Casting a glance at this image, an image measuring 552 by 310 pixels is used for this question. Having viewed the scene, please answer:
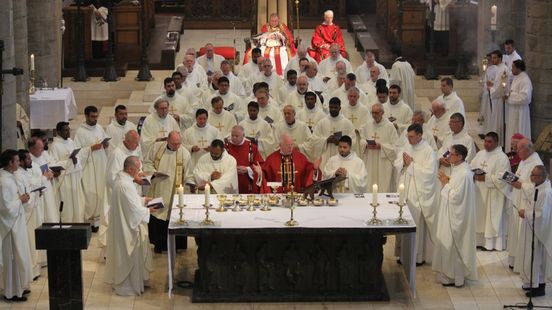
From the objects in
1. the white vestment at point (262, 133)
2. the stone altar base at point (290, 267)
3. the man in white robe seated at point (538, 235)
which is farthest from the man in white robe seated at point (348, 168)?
the white vestment at point (262, 133)

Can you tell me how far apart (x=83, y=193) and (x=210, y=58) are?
20.9 ft

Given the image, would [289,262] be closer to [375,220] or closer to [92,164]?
[375,220]

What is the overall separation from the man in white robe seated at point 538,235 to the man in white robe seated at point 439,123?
352 cm

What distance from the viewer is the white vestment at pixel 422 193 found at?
17.4 m

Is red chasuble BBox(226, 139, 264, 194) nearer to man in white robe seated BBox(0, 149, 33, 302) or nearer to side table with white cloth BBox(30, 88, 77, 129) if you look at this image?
man in white robe seated BBox(0, 149, 33, 302)

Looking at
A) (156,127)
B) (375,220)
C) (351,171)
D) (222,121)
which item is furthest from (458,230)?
(156,127)

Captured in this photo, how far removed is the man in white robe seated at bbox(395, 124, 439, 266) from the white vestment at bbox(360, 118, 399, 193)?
188 cm

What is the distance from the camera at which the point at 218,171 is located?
17.7 metres

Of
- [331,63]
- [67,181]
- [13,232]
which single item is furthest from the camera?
[331,63]

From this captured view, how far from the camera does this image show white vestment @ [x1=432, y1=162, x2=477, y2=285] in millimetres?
16844

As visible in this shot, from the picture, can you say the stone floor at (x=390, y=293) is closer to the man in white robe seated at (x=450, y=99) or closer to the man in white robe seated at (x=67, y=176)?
the man in white robe seated at (x=67, y=176)

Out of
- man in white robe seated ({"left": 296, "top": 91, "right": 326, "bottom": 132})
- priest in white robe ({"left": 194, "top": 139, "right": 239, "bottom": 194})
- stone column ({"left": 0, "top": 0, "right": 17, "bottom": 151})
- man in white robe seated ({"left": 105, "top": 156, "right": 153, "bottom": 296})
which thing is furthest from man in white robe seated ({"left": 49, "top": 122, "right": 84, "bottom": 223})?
man in white robe seated ({"left": 296, "top": 91, "right": 326, "bottom": 132})

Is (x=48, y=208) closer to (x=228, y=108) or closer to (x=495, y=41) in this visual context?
(x=228, y=108)

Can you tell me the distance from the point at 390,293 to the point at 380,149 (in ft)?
11.9
